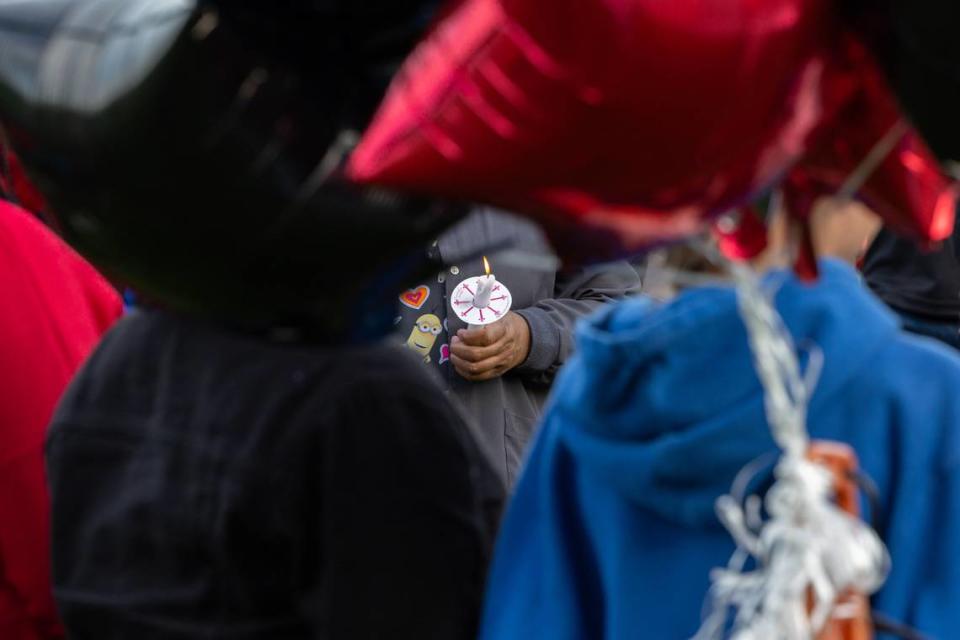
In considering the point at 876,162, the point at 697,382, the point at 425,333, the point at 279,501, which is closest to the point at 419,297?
the point at 425,333

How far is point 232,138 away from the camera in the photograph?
0.96m

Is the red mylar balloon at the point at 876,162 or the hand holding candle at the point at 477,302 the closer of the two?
the red mylar balloon at the point at 876,162

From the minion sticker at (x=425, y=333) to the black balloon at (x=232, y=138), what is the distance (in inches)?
46.9

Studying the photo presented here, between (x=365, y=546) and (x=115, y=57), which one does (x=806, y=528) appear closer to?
(x=365, y=546)

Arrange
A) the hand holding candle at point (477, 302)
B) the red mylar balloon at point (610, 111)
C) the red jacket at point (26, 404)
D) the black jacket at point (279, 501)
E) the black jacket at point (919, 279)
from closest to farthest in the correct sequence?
the red mylar balloon at point (610, 111)
the black jacket at point (279, 501)
the red jacket at point (26, 404)
the hand holding candle at point (477, 302)
the black jacket at point (919, 279)

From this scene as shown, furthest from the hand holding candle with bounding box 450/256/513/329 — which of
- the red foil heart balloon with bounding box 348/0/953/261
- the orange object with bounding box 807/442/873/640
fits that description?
the orange object with bounding box 807/442/873/640

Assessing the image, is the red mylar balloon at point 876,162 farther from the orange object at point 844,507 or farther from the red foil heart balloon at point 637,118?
the orange object at point 844,507

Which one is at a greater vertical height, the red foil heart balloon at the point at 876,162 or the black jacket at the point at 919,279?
the black jacket at the point at 919,279

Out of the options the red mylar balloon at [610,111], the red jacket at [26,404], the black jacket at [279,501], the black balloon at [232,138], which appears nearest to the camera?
the red mylar balloon at [610,111]

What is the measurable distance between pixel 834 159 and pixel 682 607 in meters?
0.38

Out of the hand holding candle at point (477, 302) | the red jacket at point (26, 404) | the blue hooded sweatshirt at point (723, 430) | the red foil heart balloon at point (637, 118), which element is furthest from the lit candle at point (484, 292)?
the red foil heart balloon at point (637, 118)

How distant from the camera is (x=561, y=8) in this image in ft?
2.63

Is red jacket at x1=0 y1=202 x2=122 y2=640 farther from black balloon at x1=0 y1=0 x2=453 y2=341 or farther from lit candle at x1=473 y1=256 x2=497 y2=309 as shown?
lit candle at x1=473 y1=256 x2=497 y2=309

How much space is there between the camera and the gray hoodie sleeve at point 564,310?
229 centimetres
